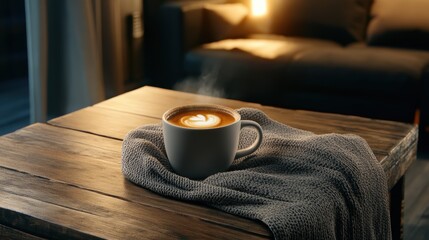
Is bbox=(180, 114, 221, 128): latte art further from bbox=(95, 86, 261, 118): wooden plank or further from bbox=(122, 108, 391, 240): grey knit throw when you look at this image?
bbox=(95, 86, 261, 118): wooden plank

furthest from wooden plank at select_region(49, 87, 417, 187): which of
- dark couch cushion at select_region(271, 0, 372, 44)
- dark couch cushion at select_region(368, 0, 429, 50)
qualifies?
dark couch cushion at select_region(271, 0, 372, 44)

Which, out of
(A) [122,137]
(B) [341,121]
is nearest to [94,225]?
(A) [122,137]

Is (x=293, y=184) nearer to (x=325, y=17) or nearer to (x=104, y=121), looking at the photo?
(x=104, y=121)

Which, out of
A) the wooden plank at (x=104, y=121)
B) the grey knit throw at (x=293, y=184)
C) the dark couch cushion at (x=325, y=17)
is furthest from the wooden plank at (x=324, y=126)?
the dark couch cushion at (x=325, y=17)

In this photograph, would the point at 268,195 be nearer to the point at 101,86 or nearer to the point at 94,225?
the point at 94,225

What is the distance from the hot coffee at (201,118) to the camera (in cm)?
120

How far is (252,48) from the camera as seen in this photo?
304cm

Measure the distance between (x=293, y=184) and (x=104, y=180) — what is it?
333mm

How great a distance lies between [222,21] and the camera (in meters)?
3.22

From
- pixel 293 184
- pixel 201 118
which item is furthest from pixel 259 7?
pixel 293 184

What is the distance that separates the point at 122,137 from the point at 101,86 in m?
1.80

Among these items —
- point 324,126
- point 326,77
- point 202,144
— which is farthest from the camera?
point 326,77

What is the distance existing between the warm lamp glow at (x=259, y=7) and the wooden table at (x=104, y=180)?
A: 1.75 meters

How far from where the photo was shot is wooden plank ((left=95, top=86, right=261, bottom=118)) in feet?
5.33
